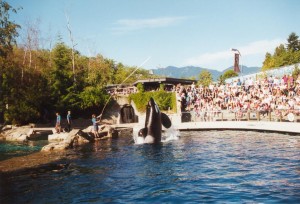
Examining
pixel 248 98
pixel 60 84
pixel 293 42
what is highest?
pixel 293 42

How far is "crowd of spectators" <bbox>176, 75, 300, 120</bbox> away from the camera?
24.9m

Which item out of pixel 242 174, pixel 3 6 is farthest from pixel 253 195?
pixel 3 6

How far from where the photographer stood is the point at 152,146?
19.5 metres

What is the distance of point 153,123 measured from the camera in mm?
19797

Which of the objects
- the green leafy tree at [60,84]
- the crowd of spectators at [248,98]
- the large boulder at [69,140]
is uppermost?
the green leafy tree at [60,84]

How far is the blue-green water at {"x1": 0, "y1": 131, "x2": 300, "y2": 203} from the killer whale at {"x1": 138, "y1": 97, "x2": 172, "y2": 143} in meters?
1.69

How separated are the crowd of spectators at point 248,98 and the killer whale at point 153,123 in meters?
9.36

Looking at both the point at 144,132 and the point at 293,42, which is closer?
the point at 144,132

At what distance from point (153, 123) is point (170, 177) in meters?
7.85

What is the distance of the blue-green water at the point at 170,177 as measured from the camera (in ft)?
32.5

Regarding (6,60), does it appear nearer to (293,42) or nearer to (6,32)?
(6,32)

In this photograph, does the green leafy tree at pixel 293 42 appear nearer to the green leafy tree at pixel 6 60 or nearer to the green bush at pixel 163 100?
the green bush at pixel 163 100

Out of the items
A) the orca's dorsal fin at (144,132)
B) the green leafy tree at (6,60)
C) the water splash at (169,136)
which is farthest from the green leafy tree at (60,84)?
the orca's dorsal fin at (144,132)

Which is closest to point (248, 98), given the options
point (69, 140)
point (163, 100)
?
point (163, 100)
